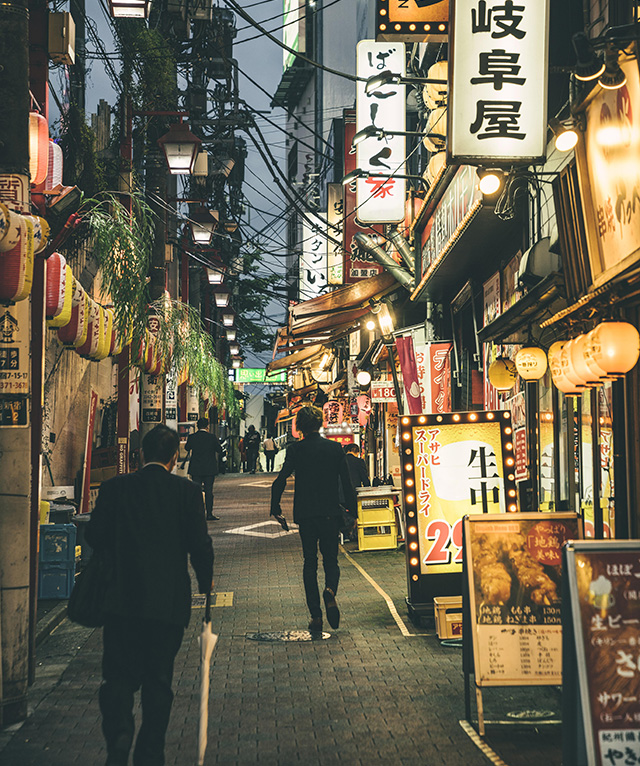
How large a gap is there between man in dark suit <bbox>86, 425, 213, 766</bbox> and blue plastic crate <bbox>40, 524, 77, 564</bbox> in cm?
578

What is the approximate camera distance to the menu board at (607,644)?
14.4 feet

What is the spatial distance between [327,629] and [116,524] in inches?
187

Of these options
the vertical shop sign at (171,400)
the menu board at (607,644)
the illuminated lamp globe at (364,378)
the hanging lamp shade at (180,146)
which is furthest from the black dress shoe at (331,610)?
the vertical shop sign at (171,400)

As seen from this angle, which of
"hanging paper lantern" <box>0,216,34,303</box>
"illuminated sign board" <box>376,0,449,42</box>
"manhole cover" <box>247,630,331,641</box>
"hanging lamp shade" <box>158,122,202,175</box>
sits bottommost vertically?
"manhole cover" <box>247,630,331,641</box>

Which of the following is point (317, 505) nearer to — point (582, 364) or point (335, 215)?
point (582, 364)

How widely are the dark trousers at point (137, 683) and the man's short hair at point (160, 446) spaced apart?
96 cm

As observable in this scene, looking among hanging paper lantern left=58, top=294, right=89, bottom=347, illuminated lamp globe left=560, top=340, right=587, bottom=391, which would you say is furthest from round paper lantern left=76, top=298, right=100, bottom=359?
illuminated lamp globe left=560, top=340, right=587, bottom=391

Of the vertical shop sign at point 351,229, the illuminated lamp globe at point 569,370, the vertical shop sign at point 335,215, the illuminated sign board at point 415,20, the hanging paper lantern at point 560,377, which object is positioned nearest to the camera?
the illuminated lamp globe at point 569,370

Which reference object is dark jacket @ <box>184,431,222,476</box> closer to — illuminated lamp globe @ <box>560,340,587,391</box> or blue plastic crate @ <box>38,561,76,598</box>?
blue plastic crate @ <box>38,561,76,598</box>

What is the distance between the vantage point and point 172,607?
4906mm

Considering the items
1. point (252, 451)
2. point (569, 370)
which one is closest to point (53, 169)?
point (569, 370)

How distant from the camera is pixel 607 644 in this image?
4.59m

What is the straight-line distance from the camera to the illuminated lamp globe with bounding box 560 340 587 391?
23.6ft

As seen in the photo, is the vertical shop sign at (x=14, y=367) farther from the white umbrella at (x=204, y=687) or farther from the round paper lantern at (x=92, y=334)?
the round paper lantern at (x=92, y=334)
